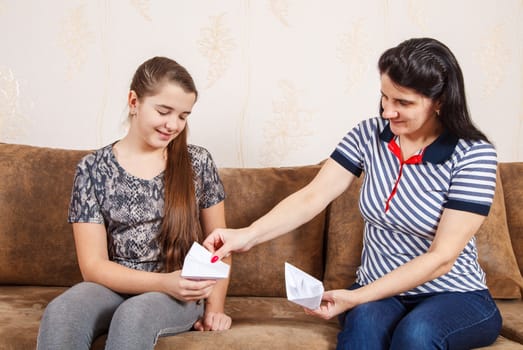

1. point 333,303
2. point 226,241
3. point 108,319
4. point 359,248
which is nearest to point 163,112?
point 226,241

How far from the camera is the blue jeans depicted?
55.4 inches

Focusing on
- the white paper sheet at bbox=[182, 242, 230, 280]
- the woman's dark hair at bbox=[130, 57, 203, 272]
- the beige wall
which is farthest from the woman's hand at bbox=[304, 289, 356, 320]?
the beige wall

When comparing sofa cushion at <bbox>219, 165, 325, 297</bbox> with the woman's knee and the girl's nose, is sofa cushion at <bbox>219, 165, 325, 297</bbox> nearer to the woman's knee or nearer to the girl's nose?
the girl's nose

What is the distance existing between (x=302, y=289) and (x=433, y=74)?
0.64 metres

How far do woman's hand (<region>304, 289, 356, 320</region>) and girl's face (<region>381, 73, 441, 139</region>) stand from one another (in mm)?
469

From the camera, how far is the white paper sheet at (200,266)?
1.46 m

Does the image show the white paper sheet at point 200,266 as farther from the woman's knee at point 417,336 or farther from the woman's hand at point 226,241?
the woman's knee at point 417,336

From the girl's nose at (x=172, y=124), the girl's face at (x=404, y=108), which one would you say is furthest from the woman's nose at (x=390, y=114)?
the girl's nose at (x=172, y=124)

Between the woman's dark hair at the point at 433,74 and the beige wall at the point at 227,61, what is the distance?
0.95 meters

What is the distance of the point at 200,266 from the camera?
1475 millimetres

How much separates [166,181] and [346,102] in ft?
3.42

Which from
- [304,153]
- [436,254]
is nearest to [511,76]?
[304,153]

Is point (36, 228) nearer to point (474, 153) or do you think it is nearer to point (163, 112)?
point (163, 112)

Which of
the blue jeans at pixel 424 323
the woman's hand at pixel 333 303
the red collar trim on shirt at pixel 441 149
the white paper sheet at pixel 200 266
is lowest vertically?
the blue jeans at pixel 424 323
